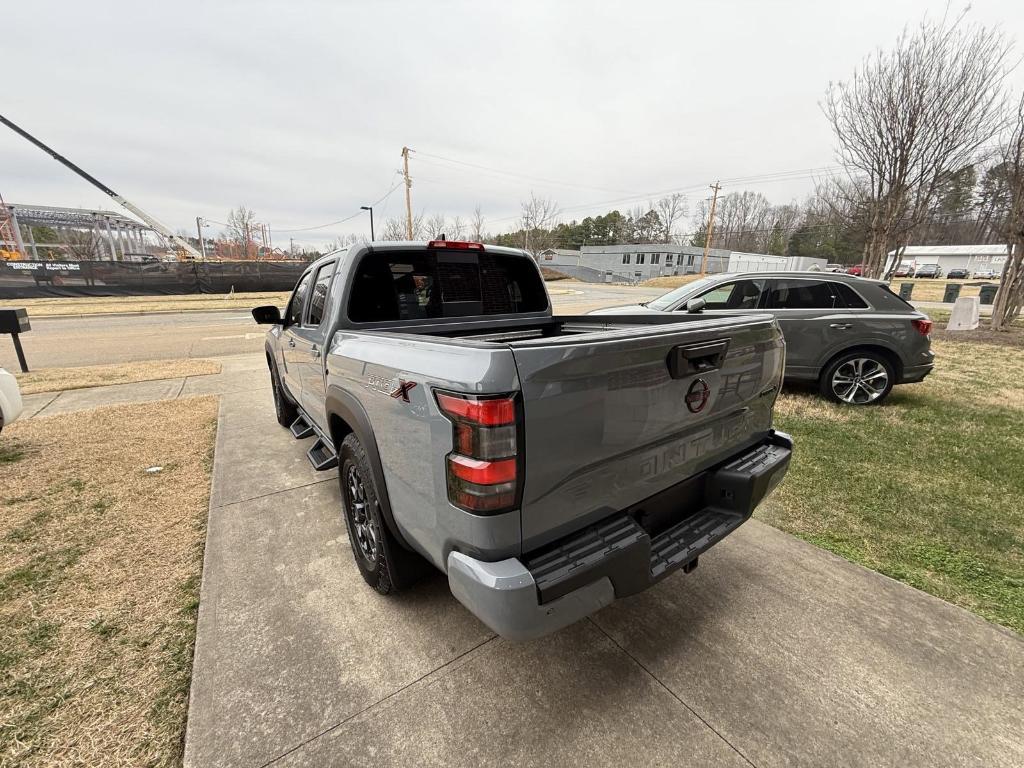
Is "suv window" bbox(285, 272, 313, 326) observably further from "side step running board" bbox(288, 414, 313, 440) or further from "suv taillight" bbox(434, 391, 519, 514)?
"suv taillight" bbox(434, 391, 519, 514)

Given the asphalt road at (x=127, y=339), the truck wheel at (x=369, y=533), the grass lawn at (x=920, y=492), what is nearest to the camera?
the truck wheel at (x=369, y=533)

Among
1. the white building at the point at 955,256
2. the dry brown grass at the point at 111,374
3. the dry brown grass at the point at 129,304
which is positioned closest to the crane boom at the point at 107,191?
the dry brown grass at the point at 129,304

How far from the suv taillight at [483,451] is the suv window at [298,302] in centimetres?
293

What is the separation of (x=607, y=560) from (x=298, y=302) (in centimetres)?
374

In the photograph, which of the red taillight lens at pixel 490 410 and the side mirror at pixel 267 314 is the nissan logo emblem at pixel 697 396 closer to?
the red taillight lens at pixel 490 410

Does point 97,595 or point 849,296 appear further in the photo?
point 849,296

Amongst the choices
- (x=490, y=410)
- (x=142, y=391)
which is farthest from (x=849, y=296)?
(x=142, y=391)

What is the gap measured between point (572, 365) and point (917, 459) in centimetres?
441

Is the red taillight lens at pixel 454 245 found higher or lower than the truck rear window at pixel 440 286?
higher

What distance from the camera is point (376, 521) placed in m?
2.20

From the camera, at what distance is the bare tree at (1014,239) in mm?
10922

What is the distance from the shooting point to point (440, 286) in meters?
3.11

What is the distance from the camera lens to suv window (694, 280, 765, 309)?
6184mm

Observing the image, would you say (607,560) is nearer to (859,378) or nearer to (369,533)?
(369,533)
